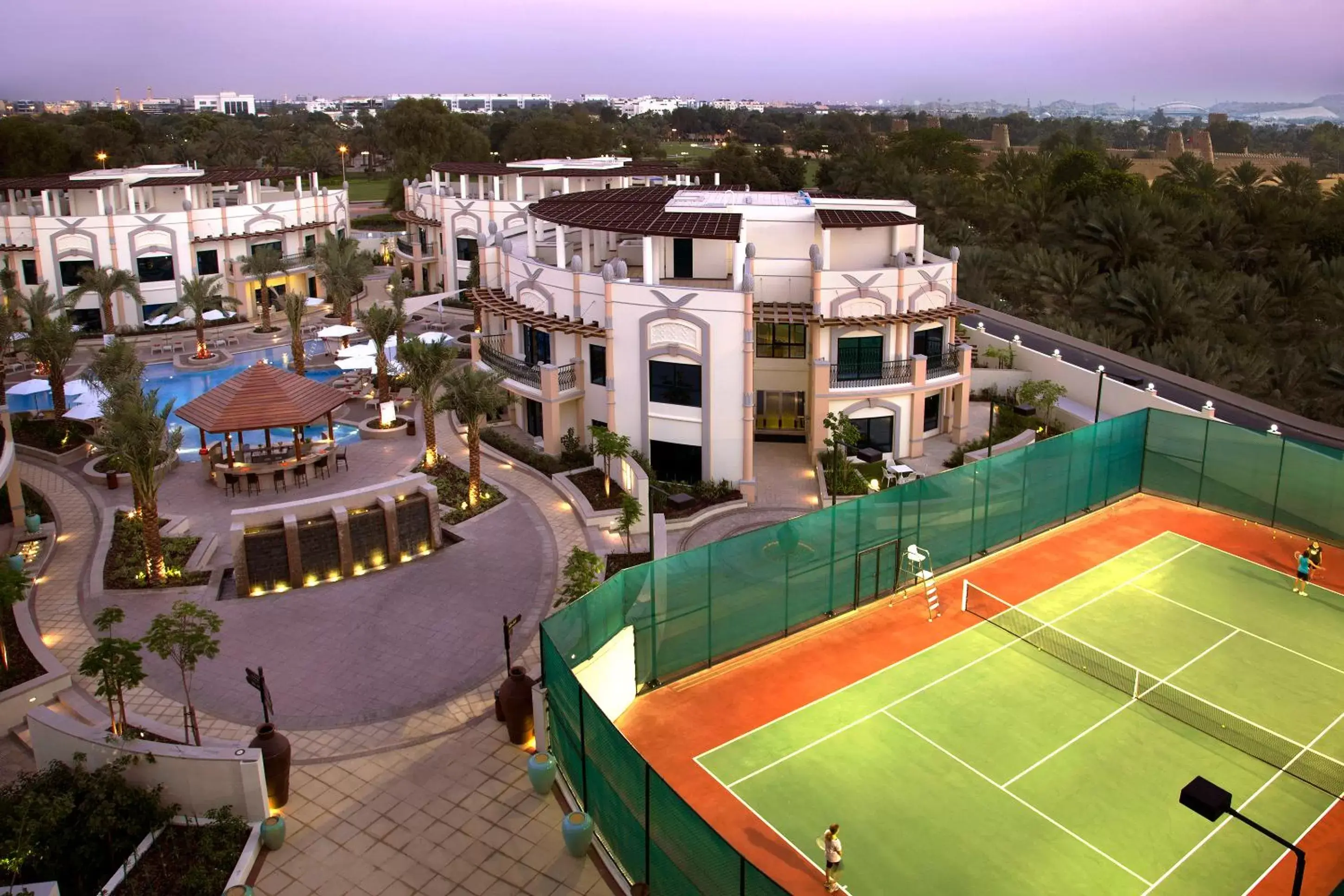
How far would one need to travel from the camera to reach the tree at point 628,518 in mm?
29672

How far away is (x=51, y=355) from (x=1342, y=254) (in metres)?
71.8

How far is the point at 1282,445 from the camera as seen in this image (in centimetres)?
3256

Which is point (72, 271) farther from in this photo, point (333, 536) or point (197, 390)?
point (333, 536)

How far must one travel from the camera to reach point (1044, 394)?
42.8 meters

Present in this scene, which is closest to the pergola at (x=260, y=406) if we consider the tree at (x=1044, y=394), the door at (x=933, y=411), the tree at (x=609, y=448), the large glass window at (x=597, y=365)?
the large glass window at (x=597, y=365)

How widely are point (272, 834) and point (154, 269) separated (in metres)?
52.9

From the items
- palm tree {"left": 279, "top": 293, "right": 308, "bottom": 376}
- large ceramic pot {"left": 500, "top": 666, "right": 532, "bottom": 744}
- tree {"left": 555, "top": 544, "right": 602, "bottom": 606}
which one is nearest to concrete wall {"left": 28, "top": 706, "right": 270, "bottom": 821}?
large ceramic pot {"left": 500, "top": 666, "right": 532, "bottom": 744}

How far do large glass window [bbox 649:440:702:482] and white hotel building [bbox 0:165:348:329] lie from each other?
3758 centimetres

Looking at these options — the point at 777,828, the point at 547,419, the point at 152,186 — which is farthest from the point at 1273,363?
the point at 152,186

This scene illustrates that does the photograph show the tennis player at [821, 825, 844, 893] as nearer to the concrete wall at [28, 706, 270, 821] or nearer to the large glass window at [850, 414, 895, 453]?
the concrete wall at [28, 706, 270, 821]

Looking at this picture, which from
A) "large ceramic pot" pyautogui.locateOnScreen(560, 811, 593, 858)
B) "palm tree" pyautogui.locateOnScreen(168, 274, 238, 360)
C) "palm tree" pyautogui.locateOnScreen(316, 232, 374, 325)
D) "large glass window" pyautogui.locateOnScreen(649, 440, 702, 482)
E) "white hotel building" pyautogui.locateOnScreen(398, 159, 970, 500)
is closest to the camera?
"large ceramic pot" pyautogui.locateOnScreen(560, 811, 593, 858)

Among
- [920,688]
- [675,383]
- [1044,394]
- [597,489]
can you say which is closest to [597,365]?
[675,383]

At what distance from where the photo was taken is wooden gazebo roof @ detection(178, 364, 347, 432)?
111 ft

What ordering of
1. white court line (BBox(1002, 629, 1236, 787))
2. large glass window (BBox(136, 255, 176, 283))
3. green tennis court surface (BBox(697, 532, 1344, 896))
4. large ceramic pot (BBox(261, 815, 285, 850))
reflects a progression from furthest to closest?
large glass window (BBox(136, 255, 176, 283)) < white court line (BBox(1002, 629, 1236, 787)) < green tennis court surface (BBox(697, 532, 1344, 896)) < large ceramic pot (BBox(261, 815, 285, 850))
